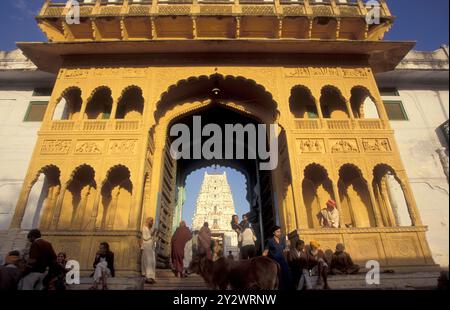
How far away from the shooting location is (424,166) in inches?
440

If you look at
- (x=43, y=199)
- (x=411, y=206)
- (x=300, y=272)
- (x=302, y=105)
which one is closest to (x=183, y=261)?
(x=300, y=272)

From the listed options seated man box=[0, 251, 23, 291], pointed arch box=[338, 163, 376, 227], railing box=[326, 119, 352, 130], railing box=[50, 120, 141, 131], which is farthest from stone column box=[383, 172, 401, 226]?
seated man box=[0, 251, 23, 291]

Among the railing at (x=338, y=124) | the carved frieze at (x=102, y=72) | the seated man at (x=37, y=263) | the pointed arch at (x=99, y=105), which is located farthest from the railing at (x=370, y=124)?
the seated man at (x=37, y=263)

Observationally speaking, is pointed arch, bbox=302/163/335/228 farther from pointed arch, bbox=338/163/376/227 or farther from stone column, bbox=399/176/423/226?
stone column, bbox=399/176/423/226

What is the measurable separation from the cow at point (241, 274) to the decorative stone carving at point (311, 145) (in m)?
5.43

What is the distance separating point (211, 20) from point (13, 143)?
9.43 meters

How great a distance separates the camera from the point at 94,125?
944 centimetres

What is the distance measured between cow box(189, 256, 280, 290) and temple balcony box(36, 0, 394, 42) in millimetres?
8341

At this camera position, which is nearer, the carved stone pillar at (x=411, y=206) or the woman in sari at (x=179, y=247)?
the woman in sari at (x=179, y=247)

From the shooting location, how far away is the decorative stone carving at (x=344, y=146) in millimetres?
9137

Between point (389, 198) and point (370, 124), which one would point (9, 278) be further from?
point (389, 198)

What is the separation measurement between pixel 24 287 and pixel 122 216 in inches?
207

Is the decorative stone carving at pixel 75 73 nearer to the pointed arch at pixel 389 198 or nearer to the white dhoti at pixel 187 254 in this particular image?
the white dhoti at pixel 187 254

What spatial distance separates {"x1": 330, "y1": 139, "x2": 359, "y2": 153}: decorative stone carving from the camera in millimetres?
9137
